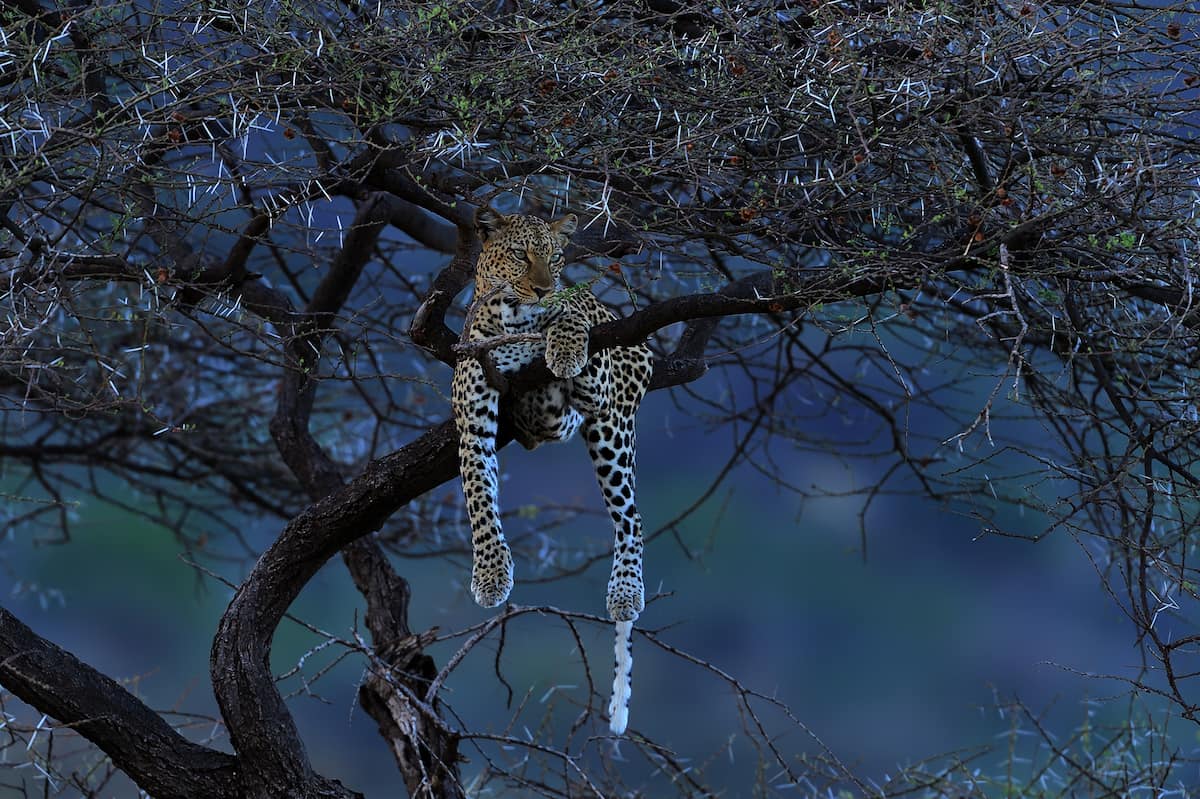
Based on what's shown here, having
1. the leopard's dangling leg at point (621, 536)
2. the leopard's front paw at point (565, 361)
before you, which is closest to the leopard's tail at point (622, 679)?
the leopard's dangling leg at point (621, 536)

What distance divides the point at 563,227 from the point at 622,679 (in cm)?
127

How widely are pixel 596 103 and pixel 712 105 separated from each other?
423 millimetres

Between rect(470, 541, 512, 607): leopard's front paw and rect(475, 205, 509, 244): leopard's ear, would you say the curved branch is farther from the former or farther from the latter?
rect(475, 205, 509, 244): leopard's ear

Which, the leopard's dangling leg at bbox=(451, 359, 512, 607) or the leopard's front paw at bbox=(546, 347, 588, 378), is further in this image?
the leopard's dangling leg at bbox=(451, 359, 512, 607)

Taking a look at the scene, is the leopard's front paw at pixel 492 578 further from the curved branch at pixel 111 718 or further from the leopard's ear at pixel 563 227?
the curved branch at pixel 111 718

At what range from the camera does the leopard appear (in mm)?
4094

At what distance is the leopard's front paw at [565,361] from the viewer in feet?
13.0

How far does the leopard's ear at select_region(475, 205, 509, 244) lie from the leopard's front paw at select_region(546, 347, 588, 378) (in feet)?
1.46

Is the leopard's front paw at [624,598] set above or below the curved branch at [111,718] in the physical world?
above

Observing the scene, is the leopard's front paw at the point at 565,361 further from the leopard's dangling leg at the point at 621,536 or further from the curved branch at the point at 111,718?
the curved branch at the point at 111,718

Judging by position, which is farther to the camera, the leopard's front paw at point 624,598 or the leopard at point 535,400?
the leopard's front paw at point 624,598

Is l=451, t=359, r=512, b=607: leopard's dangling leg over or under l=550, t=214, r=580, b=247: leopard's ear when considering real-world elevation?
under

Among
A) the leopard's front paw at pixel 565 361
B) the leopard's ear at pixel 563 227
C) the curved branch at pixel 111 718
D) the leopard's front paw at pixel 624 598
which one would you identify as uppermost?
the leopard's ear at pixel 563 227

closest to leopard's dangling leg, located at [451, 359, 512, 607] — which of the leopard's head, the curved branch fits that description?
the leopard's head
